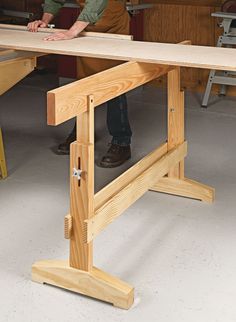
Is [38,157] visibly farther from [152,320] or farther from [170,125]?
[152,320]

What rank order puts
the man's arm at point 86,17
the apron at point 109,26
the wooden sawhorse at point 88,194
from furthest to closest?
the apron at point 109,26
the man's arm at point 86,17
the wooden sawhorse at point 88,194

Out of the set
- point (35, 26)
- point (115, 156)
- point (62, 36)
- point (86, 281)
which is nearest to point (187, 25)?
point (115, 156)

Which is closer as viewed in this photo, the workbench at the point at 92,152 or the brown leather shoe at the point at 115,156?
the workbench at the point at 92,152

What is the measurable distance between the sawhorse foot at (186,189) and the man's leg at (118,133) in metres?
0.44

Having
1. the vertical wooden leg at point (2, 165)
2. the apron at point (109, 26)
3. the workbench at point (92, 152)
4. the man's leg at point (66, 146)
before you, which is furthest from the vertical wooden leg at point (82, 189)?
the man's leg at point (66, 146)

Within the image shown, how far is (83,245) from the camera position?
2203mm

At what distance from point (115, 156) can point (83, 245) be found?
54.6 inches

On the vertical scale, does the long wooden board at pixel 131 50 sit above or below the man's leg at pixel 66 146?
above

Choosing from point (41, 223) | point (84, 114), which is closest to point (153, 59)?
point (84, 114)

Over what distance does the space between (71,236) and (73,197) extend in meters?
0.15

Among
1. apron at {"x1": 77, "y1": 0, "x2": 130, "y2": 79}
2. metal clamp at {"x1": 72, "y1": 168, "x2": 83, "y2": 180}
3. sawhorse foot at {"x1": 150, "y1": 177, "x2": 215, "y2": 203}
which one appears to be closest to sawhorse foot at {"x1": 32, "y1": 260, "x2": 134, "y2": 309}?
metal clamp at {"x1": 72, "y1": 168, "x2": 83, "y2": 180}

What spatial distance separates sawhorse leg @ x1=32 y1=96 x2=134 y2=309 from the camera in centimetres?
211

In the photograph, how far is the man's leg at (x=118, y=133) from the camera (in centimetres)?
352

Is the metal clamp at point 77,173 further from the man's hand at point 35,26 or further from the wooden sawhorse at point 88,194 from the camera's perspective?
the man's hand at point 35,26
